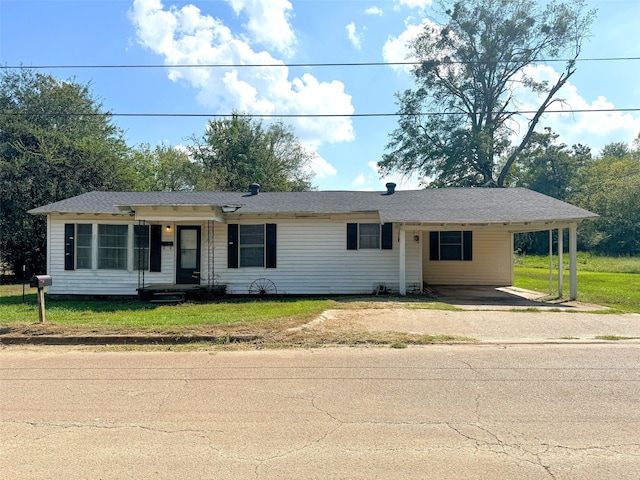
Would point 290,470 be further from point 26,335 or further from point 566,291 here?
point 566,291

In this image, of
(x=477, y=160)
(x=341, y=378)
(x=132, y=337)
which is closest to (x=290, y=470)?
(x=341, y=378)

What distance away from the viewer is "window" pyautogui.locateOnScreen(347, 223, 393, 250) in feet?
43.9

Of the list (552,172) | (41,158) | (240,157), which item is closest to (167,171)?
(240,157)

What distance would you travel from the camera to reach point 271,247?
13.4 m

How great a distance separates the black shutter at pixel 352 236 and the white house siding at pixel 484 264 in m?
4.67

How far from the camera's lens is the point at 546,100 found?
3067 centimetres

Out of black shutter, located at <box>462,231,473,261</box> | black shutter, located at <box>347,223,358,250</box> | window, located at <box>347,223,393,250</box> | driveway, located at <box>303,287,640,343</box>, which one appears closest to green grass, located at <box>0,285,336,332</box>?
driveway, located at <box>303,287,640,343</box>

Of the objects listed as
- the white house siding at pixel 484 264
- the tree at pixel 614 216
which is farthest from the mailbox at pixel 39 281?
the tree at pixel 614 216

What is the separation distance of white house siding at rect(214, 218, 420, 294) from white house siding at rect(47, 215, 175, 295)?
A: 298 centimetres

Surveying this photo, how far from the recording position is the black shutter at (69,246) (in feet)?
42.4

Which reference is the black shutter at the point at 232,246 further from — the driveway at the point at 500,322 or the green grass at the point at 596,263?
the green grass at the point at 596,263

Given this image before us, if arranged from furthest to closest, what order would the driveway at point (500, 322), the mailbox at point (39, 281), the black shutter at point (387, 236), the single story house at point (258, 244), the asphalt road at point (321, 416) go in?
the black shutter at point (387, 236) < the single story house at point (258, 244) < the mailbox at point (39, 281) < the driveway at point (500, 322) < the asphalt road at point (321, 416)

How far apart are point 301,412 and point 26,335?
6.09 metres

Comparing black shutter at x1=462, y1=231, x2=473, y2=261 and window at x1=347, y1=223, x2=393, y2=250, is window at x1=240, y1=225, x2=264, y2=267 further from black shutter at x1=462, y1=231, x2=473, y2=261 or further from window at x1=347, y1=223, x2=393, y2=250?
black shutter at x1=462, y1=231, x2=473, y2=261
